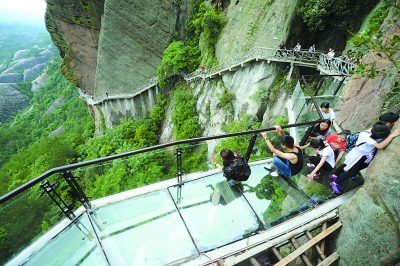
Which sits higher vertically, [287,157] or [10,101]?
[287,157]

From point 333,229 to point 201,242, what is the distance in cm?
173

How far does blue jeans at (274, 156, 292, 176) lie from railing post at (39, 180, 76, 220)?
10.6 feet

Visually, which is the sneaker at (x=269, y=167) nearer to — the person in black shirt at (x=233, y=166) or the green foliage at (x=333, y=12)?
the person in black shirt at (x=233, y=166)

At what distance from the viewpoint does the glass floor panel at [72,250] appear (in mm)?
2432

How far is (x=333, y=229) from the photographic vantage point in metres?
2.55

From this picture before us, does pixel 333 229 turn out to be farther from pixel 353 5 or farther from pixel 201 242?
pixel 353 5

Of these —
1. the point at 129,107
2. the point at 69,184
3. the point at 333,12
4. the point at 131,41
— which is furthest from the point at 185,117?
the point at 69,184

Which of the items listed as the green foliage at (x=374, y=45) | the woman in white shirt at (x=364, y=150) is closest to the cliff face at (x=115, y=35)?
the green foliage at (x=374, y=45)

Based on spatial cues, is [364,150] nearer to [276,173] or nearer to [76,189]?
[276,173]

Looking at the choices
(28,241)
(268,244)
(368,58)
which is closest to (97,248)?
(28,241)

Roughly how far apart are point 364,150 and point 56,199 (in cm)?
447

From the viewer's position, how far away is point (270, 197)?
3227mm

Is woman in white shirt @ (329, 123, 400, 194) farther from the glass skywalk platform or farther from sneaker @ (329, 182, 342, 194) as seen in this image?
the glass skywalk platform

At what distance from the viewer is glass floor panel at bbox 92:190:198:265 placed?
2506mm
